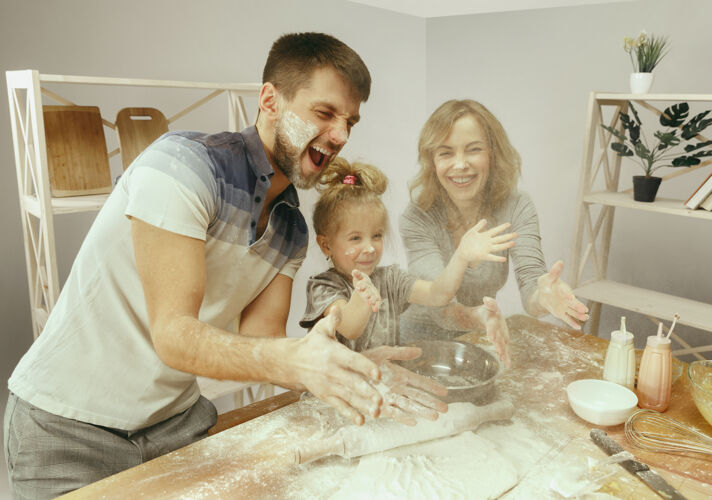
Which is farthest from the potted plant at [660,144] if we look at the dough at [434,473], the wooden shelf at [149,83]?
the wooden shelf at [149,83]

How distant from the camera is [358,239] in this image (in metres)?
1.30

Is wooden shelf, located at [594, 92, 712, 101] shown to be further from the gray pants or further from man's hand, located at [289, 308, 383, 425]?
the gray pants

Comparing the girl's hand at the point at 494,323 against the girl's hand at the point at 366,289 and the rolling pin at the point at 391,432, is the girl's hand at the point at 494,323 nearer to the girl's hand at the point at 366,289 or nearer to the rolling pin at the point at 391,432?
the rolling pin at the point at 391,432

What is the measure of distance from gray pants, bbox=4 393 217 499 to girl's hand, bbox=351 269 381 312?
65cm

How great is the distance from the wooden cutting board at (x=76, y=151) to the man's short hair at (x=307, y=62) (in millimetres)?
628

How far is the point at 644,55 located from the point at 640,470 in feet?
2.79

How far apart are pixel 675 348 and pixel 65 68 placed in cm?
183

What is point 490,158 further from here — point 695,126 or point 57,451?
point 57,451

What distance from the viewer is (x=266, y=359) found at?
3.34 feet

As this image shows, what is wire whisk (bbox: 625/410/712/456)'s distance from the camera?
1185 mm

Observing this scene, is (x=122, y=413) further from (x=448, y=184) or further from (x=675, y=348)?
(x=675, y=348)

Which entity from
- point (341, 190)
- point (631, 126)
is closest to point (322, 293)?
point (341, 190)

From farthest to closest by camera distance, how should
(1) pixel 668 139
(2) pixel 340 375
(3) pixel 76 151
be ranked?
(3) pixel 76 151 → (1) pixel 668 139 → (2) pixel 340 375

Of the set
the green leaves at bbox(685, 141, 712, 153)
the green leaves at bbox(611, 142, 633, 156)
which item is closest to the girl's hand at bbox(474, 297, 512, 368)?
the green leaves at bbox(611, 142, 633, 156)
